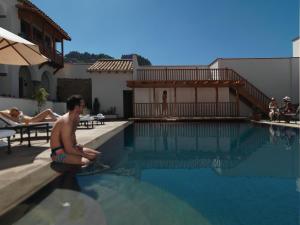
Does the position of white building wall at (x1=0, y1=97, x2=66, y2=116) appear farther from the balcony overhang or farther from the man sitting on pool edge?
the man sitting on pool edge

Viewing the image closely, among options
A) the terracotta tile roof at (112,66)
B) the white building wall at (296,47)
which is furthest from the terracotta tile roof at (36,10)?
the white building wall at (296,47)

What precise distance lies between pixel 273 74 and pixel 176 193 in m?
18.8

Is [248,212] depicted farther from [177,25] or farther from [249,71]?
[177,25]

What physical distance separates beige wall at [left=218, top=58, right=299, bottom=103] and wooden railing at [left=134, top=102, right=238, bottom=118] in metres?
2.75

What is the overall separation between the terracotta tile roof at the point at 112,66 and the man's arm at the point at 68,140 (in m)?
15.4

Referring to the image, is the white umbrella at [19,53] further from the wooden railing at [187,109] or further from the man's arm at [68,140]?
the wooden railing at [187,109]

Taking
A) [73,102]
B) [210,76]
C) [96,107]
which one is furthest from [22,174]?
[210,76]

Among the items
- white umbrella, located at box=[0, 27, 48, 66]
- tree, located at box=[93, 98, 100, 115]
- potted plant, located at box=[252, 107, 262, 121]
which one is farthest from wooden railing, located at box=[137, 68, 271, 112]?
white umbrella, located at box=[0, 27, 48, 66]

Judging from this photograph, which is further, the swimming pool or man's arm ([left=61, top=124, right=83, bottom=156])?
man's arm ([left=61, top=124, right=83, bottom=156])

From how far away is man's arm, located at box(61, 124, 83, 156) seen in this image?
4332 mm

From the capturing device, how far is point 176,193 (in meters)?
3.56

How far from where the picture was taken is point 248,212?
2904 mm

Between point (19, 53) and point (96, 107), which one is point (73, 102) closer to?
point (19, 53)

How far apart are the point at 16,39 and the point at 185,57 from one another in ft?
101
